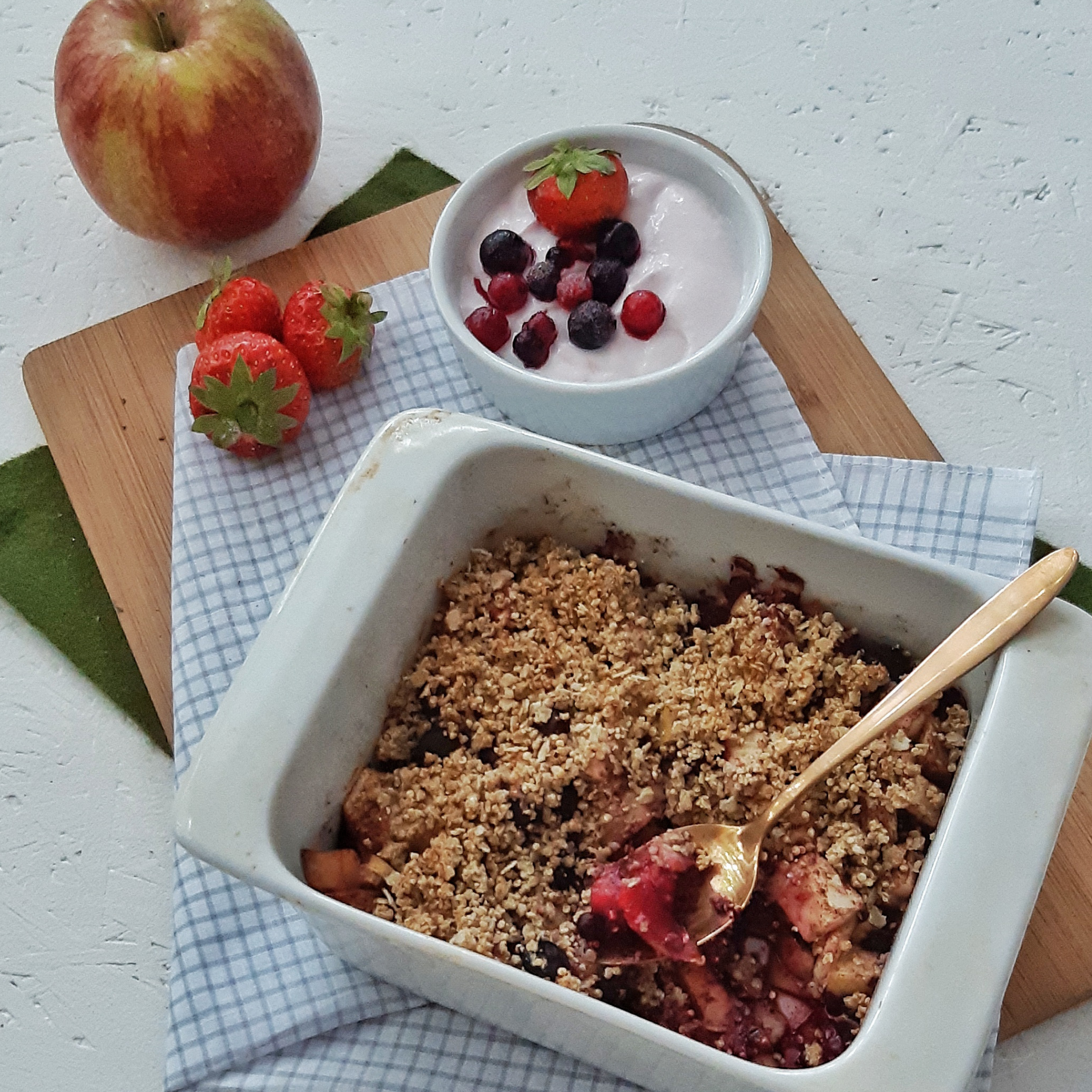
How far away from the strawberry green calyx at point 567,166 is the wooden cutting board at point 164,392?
193mm

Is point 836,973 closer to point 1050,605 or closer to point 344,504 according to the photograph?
point 1050,605

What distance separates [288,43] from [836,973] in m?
1.17

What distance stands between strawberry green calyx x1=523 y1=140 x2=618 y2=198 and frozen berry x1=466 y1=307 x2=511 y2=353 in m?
0.15

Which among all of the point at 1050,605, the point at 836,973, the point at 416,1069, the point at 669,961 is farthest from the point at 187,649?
the point at 1050,605

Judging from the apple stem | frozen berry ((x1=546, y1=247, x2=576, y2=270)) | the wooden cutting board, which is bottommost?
the wooden cutting board

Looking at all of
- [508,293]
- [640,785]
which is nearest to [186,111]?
[508,293]

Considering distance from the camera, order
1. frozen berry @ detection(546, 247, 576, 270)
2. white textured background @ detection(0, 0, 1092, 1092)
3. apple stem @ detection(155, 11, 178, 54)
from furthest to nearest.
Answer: apple stem @ detection(155, 11, 178, 54), frozen berry @ detection(546, 247, 576, 270), white textured background @ detection(0, 0, 1092, 1092)

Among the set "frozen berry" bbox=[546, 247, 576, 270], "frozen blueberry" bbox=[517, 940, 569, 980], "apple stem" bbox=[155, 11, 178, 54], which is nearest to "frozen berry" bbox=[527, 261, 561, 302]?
"frozen berry" bbox=[546, 247, 576, 270]

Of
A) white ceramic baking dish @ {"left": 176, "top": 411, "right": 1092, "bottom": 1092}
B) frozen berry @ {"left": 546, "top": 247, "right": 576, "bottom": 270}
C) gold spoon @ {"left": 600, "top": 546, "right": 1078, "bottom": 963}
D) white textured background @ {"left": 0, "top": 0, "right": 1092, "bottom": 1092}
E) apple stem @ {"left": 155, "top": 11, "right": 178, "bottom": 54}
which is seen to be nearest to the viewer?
white ceramic baking dish @ {"left": 176, "top": 411, "right": 1092, "bottom": 1092}

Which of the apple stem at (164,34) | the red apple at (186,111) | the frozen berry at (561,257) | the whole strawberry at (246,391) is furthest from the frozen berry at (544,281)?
the apple stem at (164,34)

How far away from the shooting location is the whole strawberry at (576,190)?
1252 millimetres

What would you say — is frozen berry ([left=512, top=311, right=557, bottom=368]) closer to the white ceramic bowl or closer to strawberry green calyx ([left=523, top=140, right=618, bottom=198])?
the white ceramic bowl

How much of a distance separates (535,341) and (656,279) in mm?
158

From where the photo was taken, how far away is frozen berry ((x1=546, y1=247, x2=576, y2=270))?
1272 millimetres
